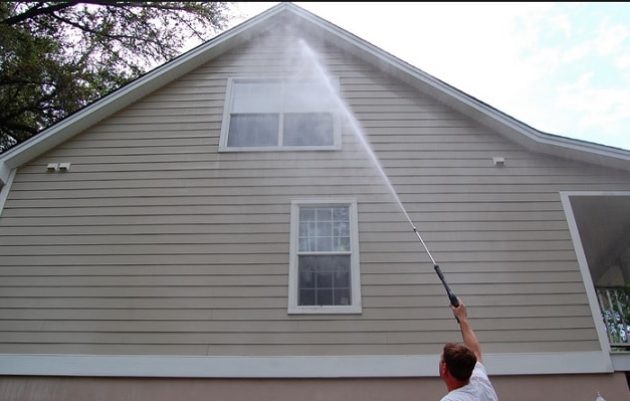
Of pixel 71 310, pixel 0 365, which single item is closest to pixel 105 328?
pixel 71 310

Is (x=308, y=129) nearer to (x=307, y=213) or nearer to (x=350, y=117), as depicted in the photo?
(x=350, y=117)

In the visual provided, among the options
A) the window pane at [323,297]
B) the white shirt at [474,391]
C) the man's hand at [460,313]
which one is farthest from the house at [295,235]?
the white shirt at [474,391]

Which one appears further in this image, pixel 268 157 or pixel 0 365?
pixel 268 157

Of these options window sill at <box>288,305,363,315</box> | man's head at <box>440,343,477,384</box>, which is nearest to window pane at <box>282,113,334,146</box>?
window sill at <box>288,305,363,315</box>

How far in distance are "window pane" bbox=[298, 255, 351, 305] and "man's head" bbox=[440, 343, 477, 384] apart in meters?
3.07

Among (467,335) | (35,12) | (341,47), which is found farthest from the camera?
(35,12)

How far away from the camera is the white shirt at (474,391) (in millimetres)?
2531

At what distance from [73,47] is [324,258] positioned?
9290 mm

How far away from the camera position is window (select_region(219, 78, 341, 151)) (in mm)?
6816

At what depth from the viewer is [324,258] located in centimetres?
597

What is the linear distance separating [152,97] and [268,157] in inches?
93.3

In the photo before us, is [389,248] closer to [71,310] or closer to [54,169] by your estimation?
[71,310]

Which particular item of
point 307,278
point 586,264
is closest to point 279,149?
point 307,278

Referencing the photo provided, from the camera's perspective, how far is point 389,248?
5.94 meters
